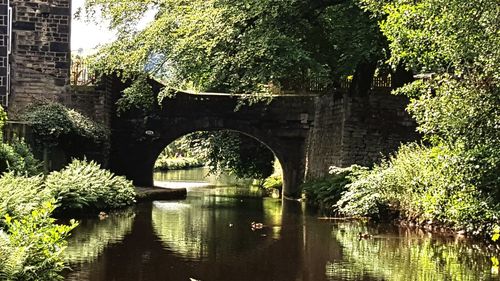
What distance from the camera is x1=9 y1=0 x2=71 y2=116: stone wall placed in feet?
65.3

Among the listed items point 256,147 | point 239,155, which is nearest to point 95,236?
point 239,155

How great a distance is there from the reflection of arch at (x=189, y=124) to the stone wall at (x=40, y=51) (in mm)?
2752

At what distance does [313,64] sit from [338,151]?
3.93 meters

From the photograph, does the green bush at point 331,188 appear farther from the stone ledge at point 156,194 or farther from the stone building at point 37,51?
the stone building at point 37,51

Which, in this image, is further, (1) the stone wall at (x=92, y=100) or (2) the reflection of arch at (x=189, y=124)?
(2) the reflection of arch at (x=189, y=124)

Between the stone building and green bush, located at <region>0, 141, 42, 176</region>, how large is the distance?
14.6ft

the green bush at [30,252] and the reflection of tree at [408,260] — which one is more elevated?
the green bush at [30,252]

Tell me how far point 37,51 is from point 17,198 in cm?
1089

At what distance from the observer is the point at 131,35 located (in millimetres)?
19750

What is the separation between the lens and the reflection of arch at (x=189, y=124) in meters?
22.2

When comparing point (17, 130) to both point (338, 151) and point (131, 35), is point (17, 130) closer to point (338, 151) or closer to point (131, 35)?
point (131, 35)

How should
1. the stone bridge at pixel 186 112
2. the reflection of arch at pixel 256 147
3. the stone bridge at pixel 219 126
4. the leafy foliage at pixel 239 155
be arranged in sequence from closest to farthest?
1. the stone bridge at pixel 186 112
2. the stone bridge at pixel 219 126
3. the leafy foliage at pixel 239 155
4. the reflection of arch at pixel 256 147

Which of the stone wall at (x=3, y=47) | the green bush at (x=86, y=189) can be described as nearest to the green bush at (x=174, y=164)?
the stone wall at (x=3, y=47)

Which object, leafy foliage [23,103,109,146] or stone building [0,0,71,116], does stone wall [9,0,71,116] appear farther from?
leafy foliage [23,103,109,146]
